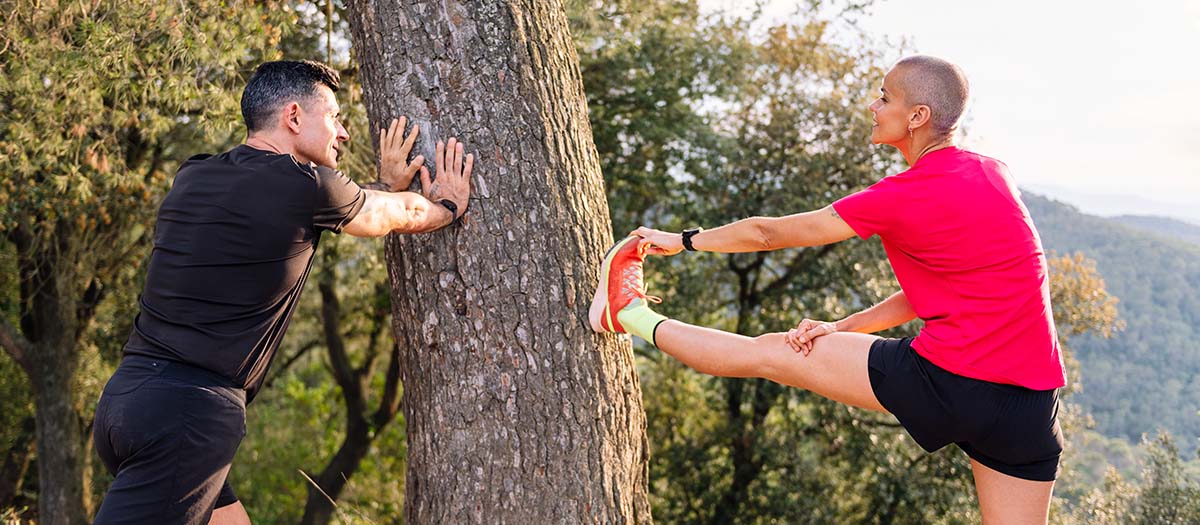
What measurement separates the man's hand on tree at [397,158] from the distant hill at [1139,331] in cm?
920

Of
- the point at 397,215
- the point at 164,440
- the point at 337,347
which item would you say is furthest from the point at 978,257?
the point at 337,347

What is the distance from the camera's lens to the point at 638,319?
3.43 metres

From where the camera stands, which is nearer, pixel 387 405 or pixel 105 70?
pixel 105 70

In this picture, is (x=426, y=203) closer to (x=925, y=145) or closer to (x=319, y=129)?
(x=319, y=129)

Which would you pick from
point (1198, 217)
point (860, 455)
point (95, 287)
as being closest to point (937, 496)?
point (860, 455)

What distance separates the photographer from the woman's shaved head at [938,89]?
9.89 feet

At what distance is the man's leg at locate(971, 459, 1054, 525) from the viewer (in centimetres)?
303

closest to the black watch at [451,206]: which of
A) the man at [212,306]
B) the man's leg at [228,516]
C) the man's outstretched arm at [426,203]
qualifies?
the man's outstretched arm at [426,203]

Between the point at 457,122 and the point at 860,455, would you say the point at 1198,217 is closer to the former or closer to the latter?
the point at 860,455

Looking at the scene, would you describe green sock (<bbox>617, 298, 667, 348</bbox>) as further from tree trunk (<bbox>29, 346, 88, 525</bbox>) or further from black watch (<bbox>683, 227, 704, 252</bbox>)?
tree trunk (<bbox>29, 346, 88, 525</bbox>)

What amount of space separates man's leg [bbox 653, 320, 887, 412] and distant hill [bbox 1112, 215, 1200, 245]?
11.6 metres

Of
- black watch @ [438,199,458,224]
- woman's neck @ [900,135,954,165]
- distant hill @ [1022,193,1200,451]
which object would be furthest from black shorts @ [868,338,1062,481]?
distant hill @ [1022,193,1200,451]

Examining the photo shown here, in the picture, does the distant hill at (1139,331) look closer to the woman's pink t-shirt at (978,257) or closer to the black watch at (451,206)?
Result: the woman's pink t-shirt at (978,257)

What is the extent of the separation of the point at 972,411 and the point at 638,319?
1.18 m
